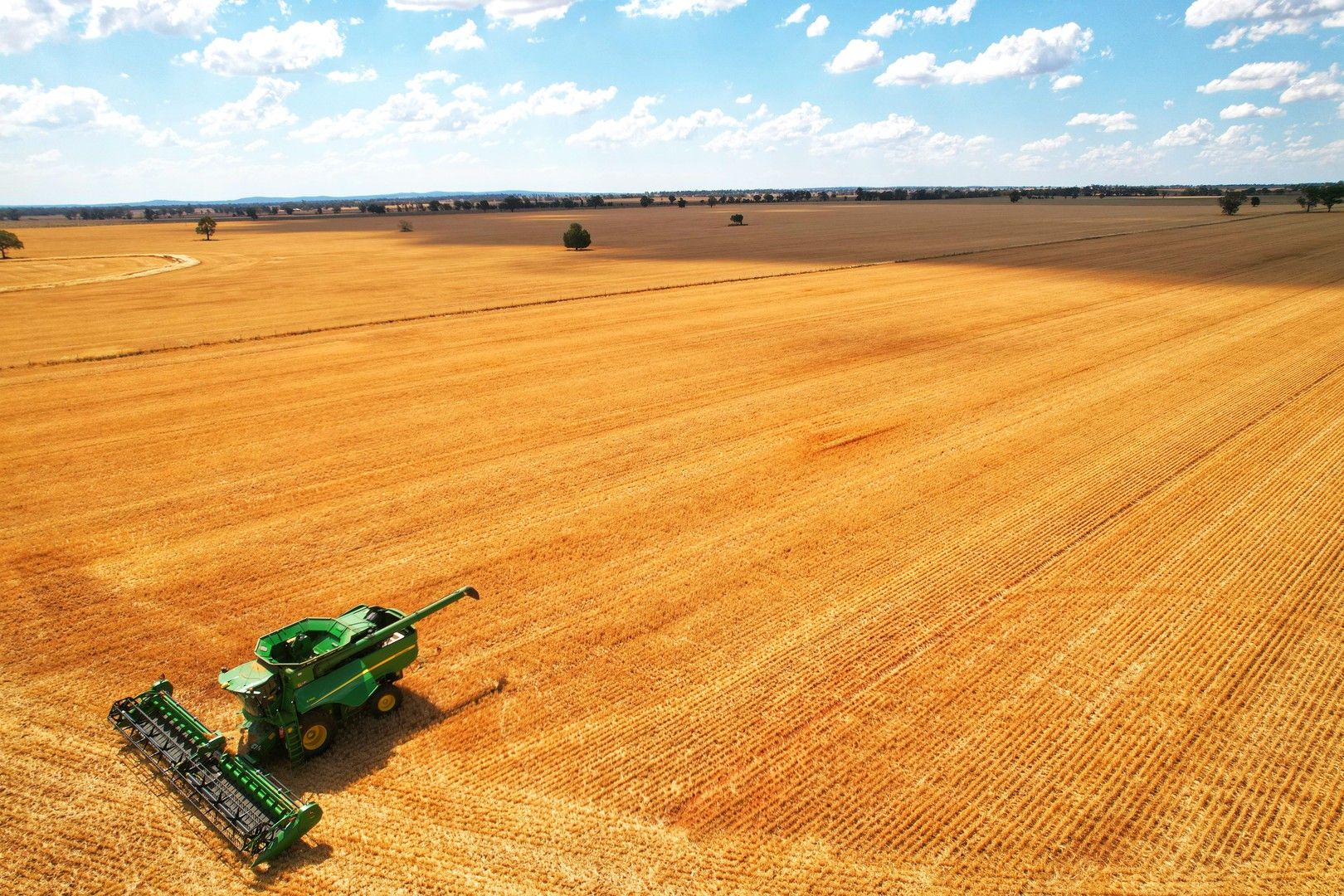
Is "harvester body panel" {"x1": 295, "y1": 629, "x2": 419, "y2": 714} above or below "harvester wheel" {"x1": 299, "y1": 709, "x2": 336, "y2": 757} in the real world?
above

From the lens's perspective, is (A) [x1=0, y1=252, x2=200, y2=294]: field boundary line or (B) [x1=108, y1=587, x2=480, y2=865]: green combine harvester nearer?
(B) [x1=108, y1=587, x2=480, y2=865]: green combine harvester

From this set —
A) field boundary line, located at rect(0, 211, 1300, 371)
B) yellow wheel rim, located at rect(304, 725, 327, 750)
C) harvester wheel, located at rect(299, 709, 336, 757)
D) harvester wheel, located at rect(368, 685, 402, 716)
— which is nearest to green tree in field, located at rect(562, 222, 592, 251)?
field boundary line, located at rect(0, 211, 1300, 371)

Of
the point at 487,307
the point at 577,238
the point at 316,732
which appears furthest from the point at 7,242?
the point at 316,732

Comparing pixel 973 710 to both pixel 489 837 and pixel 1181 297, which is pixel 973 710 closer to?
pixel 489 837

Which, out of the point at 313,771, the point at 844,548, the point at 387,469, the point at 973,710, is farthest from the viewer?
the point at 387,469

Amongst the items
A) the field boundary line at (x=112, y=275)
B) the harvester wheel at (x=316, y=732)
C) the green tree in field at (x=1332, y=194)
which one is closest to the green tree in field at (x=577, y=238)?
the field boundary line at (x=112, y=275)

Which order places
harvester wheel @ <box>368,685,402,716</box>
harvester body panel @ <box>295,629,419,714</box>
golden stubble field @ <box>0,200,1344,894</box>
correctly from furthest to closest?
harvester wheel @ <box>368,685,402,716</box>, harvester body panel @ <box>295,629,419,714</box>, golden stubble field @ <box>0,200,1344,894</box>

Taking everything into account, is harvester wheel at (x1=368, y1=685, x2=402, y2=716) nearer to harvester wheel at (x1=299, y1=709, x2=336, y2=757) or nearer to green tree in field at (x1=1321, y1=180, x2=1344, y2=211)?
harvester wheel at (x1=299, y1=709, x2=336, y2=757)

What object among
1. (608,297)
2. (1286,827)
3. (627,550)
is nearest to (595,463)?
(627,550)
